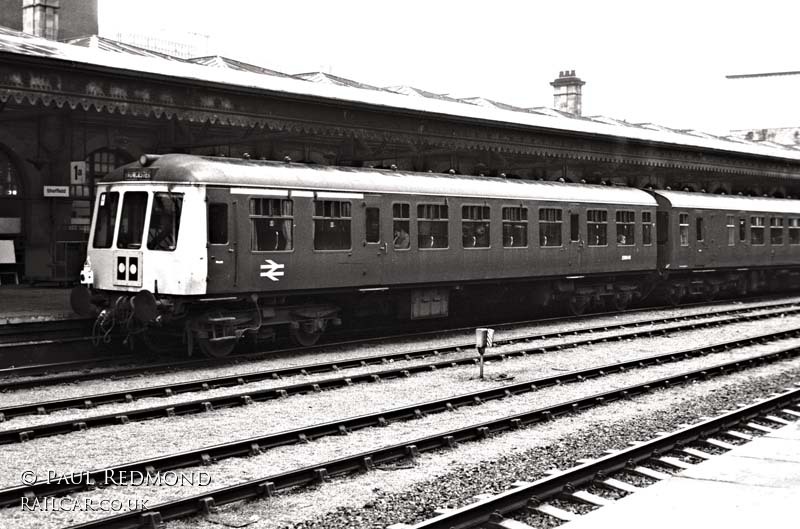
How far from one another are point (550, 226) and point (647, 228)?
14.8 ft

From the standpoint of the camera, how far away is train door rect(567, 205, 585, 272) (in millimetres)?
21641

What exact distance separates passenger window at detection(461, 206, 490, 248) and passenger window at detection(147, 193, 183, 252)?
643cm

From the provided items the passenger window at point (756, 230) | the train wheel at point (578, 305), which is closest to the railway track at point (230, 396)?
the train wheel at point (578, 305)

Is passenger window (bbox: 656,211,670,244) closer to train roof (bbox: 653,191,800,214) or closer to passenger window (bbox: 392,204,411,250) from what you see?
train roof (bbox: 653,191,800,214)

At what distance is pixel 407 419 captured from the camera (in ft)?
34.6

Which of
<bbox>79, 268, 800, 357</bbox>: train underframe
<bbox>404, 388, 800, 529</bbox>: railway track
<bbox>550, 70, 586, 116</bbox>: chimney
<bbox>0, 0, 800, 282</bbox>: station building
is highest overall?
<bbox>550, 70, 586, 116</bbox>: chimney

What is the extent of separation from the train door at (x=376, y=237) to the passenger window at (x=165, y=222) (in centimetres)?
363

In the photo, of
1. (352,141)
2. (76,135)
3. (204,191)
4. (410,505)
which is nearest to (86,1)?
(76,135)

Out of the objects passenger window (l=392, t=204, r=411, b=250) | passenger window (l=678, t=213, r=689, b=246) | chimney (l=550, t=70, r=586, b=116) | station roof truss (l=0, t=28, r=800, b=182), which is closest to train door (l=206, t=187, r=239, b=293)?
station roof truss (l=0, t=28, r=800, b=182)

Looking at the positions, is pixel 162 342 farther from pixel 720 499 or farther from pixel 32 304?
pixel 720 499

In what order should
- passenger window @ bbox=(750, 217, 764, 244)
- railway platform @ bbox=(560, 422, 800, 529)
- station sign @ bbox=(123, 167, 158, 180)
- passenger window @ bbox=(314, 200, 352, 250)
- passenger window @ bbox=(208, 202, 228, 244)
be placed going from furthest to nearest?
passenger window @ bbox=(750, 217, 764, 244) → passenger window @ bbox=(314, 200, 352, 250) → station sign @ bbox=(123, 167, 158, 180) → passenger window @ bbox=(208, 202, 228, 244) → railway platform @ bbox=(560, 422, 800, 529)

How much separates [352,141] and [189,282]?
7.97 m

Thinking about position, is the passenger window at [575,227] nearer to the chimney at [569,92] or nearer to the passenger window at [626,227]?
the passenger window at [626,227]

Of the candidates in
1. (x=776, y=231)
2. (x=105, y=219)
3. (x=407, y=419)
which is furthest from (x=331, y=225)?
(x=776, y=231)
